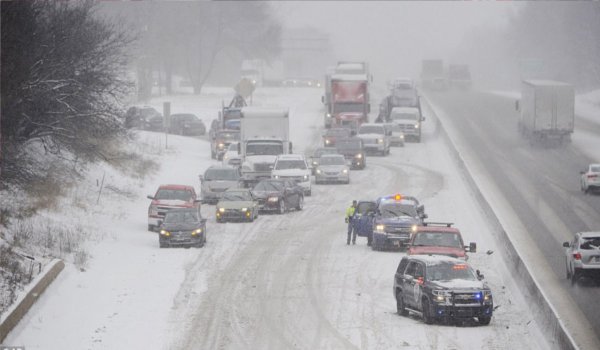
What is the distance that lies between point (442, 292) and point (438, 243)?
6960 mm

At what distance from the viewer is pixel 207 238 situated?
133ft

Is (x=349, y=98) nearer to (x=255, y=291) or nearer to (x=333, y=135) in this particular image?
(x=333, y=135)

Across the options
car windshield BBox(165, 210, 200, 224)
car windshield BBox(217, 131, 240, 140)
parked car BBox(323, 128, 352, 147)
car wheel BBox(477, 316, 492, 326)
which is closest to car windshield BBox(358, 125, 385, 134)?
parked car BBox(323, 128, 352, 147)

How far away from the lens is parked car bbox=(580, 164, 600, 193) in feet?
165

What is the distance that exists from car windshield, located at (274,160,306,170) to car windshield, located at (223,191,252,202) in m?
7.39

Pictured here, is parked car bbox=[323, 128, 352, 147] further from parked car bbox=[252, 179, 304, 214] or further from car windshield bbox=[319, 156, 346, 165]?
parked car bbox=[252, 179, 304, 214]

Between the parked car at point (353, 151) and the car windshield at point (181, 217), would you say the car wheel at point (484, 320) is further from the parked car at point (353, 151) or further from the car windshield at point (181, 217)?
the parked car at point (353, 151)

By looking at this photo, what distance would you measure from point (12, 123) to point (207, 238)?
8.17 metres

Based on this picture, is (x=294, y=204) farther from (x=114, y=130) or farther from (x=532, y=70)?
(x=532, y=70)

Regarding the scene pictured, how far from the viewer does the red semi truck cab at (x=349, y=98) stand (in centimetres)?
7500

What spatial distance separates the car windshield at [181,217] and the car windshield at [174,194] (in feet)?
15.0

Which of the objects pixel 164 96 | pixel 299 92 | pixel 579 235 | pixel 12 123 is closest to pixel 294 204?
pixel 12 123

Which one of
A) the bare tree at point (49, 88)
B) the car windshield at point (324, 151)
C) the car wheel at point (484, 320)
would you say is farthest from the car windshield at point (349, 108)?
the car wheel at point (484, 320)

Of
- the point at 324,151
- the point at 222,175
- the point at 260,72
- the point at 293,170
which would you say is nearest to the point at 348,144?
the point at 324,151
